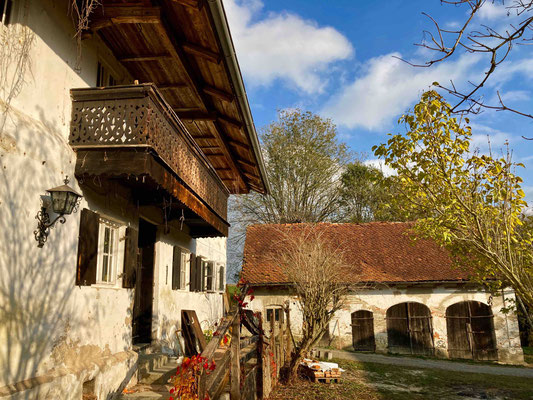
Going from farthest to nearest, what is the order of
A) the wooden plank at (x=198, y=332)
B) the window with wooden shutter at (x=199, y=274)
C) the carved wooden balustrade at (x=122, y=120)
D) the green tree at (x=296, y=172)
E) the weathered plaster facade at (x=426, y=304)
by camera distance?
1. the green tree at (x=296, y=172)
2. the weathered plaster facade at (x=426, y=304)
3. the window with wooden shutter at (x=199, y=274)
4. the wooden plank at (x=198, y=332)
5. the carved wooden balustrade at (x=122, y=120)

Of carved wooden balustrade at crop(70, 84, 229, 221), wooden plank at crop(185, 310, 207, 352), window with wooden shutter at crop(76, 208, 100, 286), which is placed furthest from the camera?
wooden plank at crop(185, 310, 207, 352)

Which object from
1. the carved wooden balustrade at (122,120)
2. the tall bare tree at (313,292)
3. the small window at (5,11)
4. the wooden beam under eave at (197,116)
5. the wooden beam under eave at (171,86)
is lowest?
the tall bare tree at (313,292)

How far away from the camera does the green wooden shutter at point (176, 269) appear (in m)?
9.51

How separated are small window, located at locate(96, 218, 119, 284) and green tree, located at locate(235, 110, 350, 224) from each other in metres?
20.6

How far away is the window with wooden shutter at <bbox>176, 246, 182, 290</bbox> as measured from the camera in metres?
9.51

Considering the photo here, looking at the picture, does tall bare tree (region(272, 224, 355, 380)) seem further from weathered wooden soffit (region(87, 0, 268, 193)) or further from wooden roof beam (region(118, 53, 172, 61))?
wooden roof beam (region(118, 53, 172, 61))

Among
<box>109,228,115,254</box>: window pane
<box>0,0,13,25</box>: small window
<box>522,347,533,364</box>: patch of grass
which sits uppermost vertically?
<box>0,0,13,25</box>: small window

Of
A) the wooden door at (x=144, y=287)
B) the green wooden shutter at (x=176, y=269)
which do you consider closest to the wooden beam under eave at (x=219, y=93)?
the wooden door at (x=144, y=287)

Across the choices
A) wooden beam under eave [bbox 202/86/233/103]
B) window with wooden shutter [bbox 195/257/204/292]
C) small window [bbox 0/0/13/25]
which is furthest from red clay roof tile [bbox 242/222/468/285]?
small window [bbox 0/0/13/25]

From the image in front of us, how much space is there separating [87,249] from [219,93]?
341cm

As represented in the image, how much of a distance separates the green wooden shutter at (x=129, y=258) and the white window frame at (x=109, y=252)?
0.15 metres

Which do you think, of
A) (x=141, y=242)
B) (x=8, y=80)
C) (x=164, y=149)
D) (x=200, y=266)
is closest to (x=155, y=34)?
(x=164, y=149)

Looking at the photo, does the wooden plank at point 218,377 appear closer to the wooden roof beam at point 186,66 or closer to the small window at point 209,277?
the wooden roof beam at point 186,66

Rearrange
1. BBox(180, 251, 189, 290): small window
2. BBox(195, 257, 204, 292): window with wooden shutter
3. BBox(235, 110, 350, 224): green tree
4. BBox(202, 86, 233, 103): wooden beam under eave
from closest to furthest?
1. BBox(202, 86, 233, 103): wooden beam under eave
2. BBox(180, 251, 189, 290): small window
3. BBox(195, 257, 204, 292): window with wooden shutter
4. BBox(235, 110, 350, 224): green tree
